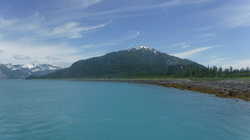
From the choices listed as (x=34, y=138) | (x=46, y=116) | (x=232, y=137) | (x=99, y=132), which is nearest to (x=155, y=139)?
(x=99, y=132)

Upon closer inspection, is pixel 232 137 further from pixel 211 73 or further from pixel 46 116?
pixel 211 73

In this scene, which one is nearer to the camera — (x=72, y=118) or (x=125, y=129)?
(x=125, y=129)

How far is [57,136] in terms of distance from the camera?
16.7 metres

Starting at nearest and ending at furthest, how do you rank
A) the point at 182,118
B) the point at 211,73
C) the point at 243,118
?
the point at 243,118, the point at 182,118, the point at 211,73

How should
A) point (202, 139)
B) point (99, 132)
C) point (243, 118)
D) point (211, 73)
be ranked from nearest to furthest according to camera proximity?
point (202, 139)
point (99, 132)
point (243, 118)
point (211, 73)

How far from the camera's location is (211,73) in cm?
14300

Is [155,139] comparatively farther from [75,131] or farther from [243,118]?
[243,118]

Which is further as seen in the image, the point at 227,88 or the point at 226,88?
the point at 226,88

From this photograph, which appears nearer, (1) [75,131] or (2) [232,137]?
(2) [232,137]

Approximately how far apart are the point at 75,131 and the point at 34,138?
3.85 m

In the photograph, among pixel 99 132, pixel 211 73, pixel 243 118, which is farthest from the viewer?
pixel 211 73

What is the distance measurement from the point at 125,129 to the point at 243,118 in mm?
14898

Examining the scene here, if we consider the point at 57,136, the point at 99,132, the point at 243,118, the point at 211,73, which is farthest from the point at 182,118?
the point at 211,73

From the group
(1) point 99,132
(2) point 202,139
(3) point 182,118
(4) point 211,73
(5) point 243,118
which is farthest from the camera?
(4) point 211,73
